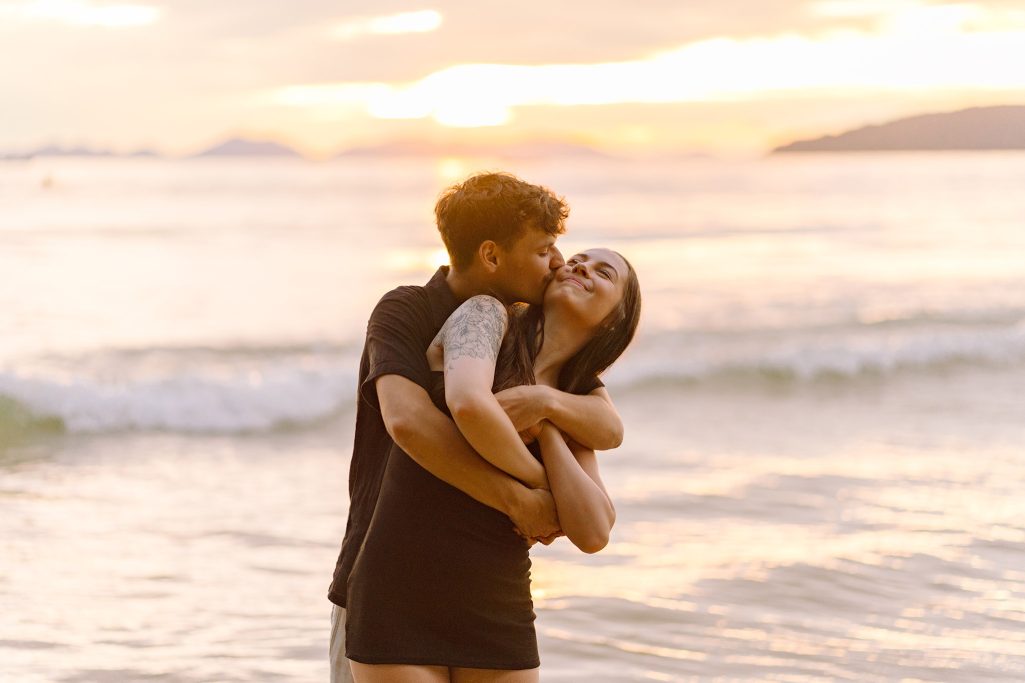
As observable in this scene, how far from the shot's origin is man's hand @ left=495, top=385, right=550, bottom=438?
2.58 m

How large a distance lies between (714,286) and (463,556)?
22.8 meters

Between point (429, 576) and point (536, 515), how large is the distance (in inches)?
11.0

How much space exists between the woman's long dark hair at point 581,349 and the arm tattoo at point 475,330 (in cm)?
8

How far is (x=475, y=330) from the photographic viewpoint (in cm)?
253

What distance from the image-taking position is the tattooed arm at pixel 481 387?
2455 mm

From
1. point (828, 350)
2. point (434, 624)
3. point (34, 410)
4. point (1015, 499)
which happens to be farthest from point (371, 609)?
point (828, 350)

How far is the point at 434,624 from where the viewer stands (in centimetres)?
267

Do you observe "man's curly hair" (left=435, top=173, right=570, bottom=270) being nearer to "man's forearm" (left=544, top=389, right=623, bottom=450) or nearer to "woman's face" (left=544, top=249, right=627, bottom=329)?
"woman's face" (left=544, top=249, right=627, bottom=329)

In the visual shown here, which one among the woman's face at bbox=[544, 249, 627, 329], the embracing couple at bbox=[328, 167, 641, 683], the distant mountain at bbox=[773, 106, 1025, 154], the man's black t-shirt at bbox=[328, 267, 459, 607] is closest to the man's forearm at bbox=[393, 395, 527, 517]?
the embracing couple at bbox=[328, 167, 641, 683]

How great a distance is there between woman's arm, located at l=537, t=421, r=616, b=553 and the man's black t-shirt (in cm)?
32

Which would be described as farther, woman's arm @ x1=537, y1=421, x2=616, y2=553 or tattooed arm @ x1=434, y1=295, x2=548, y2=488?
woman's arm @ x1=537, y1=421, x2=616, y2=553

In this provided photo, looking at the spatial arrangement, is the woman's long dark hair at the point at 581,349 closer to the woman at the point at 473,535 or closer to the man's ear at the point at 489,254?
the woman at the point at 473,535

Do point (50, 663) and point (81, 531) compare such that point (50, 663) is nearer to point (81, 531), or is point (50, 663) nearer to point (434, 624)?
point (81, 531)

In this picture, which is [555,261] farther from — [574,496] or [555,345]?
[574,496]
